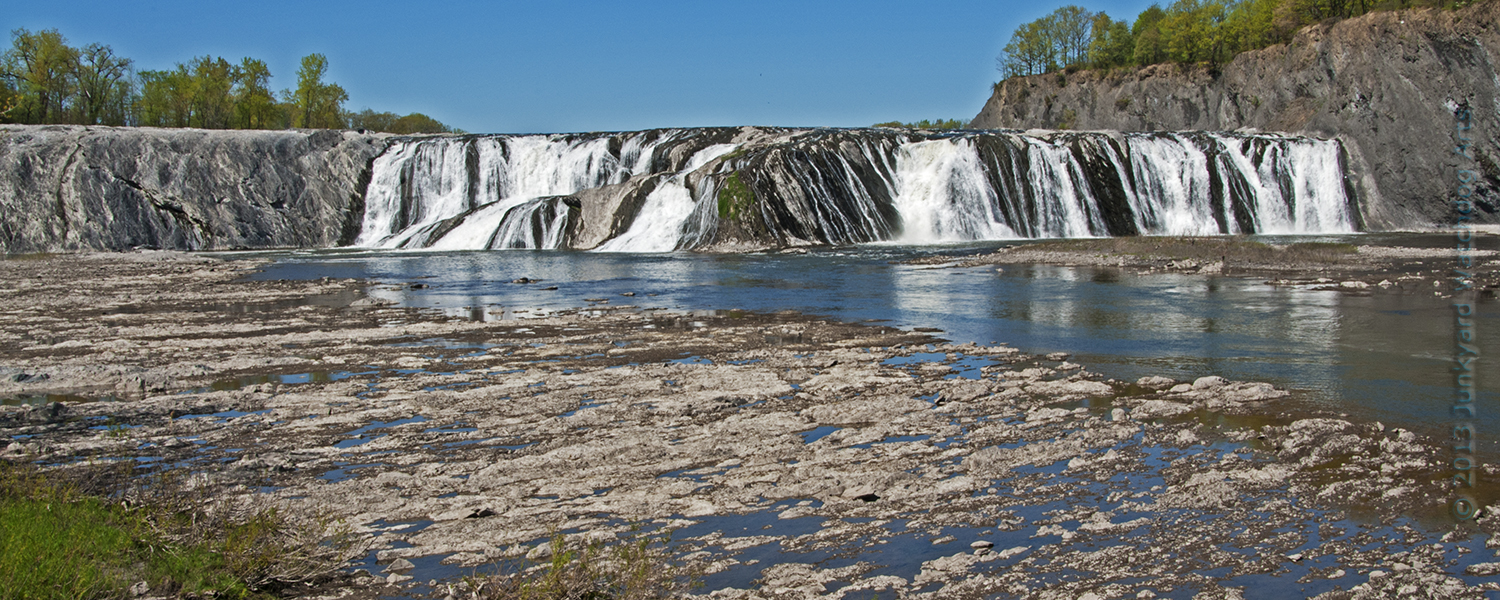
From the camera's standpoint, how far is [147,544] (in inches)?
201

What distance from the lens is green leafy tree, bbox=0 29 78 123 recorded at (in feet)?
228

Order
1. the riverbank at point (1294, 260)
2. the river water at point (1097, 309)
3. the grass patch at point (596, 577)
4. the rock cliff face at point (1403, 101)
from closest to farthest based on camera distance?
the grass patch at point (596, 577) → the river water at point (1097, 309) → the riverbank at point (1294, 260) → the rock cliff face at point (1403, 101)

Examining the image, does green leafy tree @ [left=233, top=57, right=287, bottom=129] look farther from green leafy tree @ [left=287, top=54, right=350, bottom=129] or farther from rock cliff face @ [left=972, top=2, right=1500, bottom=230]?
rock cliff face @ [left=972, top=2, right=1500, bottom=230]


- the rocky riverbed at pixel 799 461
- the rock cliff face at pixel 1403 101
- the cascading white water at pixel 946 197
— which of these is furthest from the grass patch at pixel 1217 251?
the rock cliff face at pixel 1403 101

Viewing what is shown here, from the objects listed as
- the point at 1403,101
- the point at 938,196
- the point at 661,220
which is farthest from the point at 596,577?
the point at 1403,101

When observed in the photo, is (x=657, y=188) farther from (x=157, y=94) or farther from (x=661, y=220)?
(x=157, y=94)

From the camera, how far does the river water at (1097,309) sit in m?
10.5

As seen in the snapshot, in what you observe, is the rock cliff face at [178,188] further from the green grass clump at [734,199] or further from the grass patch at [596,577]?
the grass patch at [596,577]

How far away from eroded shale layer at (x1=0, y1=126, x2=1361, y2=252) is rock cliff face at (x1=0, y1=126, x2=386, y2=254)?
0.30ft

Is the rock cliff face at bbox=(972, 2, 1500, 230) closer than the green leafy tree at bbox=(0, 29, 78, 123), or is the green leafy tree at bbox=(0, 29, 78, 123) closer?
the rock cliff face at bbox=(972, 2, 1500, 230)

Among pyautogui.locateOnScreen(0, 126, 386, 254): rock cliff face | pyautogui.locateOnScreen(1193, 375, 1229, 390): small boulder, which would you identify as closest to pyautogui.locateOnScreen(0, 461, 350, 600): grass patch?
pyautogui.locateOnScreen(1193, 375, 1229, 390): small boulder

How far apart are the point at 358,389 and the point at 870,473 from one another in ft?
18.9

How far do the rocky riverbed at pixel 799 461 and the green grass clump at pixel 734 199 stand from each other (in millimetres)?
27037

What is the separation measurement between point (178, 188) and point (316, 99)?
119 feet
